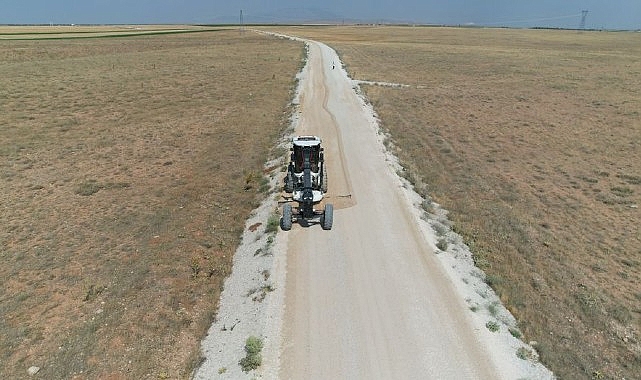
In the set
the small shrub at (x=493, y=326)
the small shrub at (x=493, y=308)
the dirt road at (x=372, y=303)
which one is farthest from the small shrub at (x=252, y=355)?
the small shrub at (x=493, y=308)

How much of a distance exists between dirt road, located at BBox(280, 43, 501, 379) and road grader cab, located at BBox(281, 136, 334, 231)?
0.58 m

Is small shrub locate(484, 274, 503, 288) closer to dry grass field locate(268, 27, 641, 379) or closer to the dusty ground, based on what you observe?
dry grass field locate(268, 27, 641, 379)

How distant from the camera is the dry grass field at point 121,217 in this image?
13.0 meters

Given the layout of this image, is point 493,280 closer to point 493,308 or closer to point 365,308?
point 493,308

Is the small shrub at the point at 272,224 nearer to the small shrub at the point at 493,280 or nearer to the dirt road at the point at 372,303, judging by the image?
the dirt road at the point at 372,303

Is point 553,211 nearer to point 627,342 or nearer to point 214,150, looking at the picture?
point 627,342

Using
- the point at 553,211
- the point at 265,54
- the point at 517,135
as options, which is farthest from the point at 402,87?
the point at 265,54

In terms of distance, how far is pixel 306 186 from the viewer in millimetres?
17719

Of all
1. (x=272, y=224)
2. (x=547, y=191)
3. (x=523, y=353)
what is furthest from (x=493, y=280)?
(x=547, y=191)

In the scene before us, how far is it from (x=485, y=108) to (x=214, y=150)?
30.3m

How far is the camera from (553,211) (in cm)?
2273

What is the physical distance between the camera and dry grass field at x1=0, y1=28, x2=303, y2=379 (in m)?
13.0

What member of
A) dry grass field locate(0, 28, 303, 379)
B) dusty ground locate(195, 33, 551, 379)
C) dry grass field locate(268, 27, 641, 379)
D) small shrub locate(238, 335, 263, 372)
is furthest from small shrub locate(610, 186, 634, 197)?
small shrub locate(238, 335, 263, 372)

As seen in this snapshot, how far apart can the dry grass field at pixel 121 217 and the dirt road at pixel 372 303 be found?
3.33 m
